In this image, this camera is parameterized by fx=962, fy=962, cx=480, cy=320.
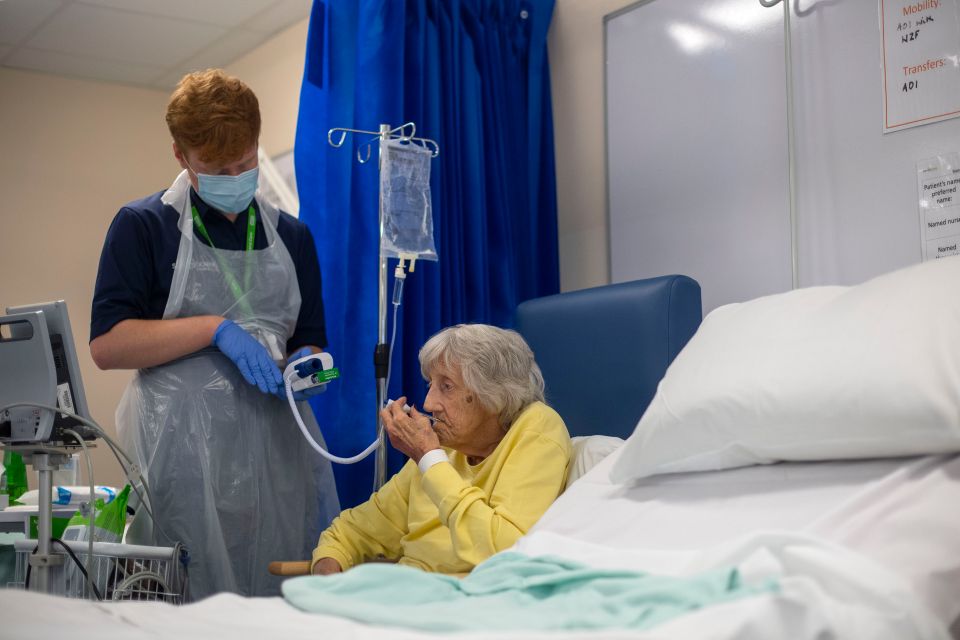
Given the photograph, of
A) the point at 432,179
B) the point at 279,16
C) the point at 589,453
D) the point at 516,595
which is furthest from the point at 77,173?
the point at 516,595

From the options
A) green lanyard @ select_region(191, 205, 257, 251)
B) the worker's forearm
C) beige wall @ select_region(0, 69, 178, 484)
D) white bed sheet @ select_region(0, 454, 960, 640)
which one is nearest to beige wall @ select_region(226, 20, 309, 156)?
beige wall @ select_region(0, 69, 178, 484)

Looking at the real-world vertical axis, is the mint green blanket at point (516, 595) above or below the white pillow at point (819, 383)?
below

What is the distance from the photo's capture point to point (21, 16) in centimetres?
383

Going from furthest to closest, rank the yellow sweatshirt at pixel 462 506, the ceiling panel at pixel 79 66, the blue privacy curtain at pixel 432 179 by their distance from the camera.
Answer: the ceiling panel at pixel 79 66
the blue privacy curtain at pixel 432 179
the yellow sweatshirt at pixel 462 506

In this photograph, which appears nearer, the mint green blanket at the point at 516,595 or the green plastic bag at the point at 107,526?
the mint green blanket at the point at 516,595

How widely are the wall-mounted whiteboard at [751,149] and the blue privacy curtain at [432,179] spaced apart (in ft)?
0.96

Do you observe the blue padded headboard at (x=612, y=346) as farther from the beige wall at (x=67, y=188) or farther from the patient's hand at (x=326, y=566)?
the beige wall at (x=67, y=188)

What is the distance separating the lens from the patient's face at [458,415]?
1.97 meters

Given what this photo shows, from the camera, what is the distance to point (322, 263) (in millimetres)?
2713

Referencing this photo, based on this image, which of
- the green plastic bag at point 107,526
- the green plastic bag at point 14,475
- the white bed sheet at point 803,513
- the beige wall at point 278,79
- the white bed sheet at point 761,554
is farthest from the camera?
the beige wall at point 278,79

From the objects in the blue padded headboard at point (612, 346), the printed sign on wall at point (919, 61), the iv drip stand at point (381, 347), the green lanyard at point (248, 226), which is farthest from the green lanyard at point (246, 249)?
the printed sign on wall at point (919, 61)

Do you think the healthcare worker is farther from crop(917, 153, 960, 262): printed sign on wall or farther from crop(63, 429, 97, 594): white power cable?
crop(917, 153, 960, 262): printed sign on wall

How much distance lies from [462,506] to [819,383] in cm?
68

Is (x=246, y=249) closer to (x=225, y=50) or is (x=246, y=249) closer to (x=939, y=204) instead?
(x=939, y=204)
